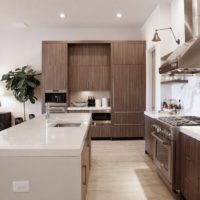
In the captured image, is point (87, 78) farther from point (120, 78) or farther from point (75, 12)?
point (75, 12)

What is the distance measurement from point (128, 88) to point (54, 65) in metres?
2.06

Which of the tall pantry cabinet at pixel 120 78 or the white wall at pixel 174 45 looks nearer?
the white wall at pixel 174 45

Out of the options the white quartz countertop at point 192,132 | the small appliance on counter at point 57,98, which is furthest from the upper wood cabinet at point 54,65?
the white quartz countertop at point 192,132

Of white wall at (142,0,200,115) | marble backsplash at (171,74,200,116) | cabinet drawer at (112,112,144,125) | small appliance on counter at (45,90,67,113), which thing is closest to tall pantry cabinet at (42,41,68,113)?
small appliance on counter at (45,90,67,113)

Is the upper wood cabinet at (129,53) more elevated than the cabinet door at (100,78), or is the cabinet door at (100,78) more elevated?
the upper wood cabinet at (129,53)

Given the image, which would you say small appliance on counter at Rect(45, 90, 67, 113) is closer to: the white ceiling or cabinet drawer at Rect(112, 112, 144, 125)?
cabinet drawer at Rect(112, 112, 144, 125)

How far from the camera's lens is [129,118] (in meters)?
6.49

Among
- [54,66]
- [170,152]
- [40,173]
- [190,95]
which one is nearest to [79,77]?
[54,66]

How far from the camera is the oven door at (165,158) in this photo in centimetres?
294

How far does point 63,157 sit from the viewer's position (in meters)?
1.67

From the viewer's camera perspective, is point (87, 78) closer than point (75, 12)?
No

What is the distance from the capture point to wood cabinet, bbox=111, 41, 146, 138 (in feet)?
21.1

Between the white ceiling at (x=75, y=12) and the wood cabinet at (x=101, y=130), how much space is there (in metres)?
2.76

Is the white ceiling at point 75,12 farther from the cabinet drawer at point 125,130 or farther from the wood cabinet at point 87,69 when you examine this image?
the cabinet drawer at point 125,130
